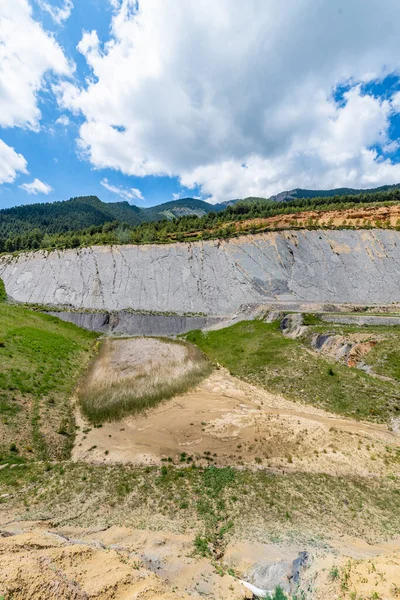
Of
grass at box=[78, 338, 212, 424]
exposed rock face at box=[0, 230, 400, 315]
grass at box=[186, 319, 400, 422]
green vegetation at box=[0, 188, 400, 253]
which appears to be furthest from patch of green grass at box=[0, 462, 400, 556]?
green vegetation at box=[0, 188, 400, 253]

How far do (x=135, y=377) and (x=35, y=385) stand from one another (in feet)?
25.3

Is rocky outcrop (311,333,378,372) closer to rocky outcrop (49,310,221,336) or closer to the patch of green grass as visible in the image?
the patch of green grass

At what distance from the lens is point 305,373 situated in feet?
78.6

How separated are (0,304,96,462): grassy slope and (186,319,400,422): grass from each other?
15000 millimetres

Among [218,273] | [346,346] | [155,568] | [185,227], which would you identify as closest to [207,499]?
[155,568]

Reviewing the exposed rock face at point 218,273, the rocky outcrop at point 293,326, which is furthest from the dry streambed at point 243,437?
the exposed rock face at point 218,273

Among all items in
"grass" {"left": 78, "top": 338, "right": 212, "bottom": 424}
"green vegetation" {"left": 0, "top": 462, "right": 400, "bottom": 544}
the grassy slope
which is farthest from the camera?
"grass" {"left": 78, "top": 338, "right": 212, "bottom": 424}

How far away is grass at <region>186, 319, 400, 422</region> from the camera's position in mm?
19406

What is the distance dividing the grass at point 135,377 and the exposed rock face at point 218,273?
14.8 meters

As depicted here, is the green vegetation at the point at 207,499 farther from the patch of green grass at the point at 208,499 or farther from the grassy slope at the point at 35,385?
the grassy slope at the point at 35,385

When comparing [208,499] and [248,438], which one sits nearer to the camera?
[208,499]

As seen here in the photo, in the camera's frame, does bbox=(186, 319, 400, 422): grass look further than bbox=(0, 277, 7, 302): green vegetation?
No

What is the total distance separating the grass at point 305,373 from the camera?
1941cm

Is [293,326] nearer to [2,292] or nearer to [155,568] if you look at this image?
[155,568]
